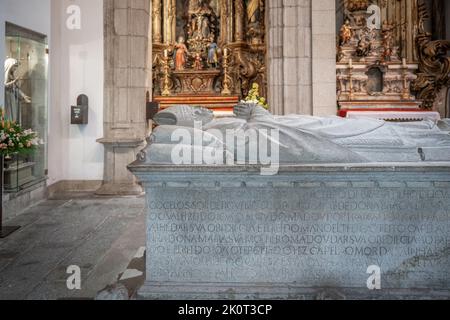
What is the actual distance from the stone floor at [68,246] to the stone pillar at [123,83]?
0.97 meters

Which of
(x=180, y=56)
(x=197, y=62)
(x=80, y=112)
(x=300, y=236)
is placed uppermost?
(x=180, y=56)

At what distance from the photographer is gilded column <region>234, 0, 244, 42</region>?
35.4ft

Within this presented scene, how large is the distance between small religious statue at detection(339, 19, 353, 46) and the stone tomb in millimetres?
6815

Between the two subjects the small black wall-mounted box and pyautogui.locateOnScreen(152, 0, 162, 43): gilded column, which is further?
pyautogui.locateOnScreen(152, 0, 162, 43): gilded column

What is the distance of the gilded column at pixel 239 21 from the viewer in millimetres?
10781

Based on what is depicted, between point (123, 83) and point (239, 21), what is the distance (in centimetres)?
395

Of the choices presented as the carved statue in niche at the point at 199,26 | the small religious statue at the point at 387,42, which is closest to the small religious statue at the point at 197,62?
the carved statue in niche at the point at 199,26

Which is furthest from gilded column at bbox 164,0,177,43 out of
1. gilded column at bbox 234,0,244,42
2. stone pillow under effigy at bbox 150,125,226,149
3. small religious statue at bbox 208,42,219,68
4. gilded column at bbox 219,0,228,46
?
stone pillow under effigy at bbox 150,125,226,149

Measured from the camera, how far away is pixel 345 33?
31.3 feet

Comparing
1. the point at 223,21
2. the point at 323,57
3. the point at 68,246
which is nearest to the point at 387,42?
the point at 323,57

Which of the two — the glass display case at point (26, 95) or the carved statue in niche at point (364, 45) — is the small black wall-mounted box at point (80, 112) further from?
the carved statue in niche at point (364, 45)

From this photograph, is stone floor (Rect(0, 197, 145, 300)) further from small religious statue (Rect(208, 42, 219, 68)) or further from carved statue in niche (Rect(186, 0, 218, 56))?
carved statue in niche (Rect(186, 0, 218, 56))

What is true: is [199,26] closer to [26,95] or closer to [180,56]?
[180,56]
